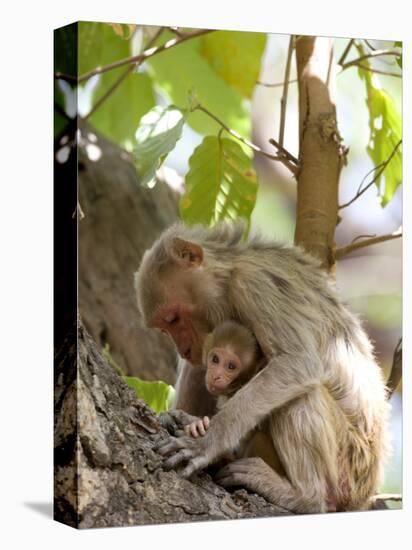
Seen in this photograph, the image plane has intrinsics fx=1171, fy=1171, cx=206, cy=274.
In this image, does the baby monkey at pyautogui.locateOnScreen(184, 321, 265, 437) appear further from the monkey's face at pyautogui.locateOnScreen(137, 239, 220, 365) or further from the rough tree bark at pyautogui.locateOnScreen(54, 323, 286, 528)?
the rough tree bark at pyautogui.locateOnScreen(54, 323, 286, 528)

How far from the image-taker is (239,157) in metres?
6.41

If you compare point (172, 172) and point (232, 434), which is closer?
point (232, 434)

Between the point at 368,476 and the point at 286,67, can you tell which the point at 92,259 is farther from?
the point at 368,476

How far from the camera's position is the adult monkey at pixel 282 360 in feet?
18.9

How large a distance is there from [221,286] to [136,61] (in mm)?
1389

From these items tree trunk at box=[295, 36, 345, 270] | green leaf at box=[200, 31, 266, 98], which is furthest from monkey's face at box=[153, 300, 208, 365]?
A: green leaf at box=[200, 31, 266, 98]

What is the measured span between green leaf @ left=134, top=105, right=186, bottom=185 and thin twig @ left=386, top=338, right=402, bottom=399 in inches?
68.9

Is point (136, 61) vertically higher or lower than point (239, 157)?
higher

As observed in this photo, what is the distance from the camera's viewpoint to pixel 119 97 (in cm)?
666

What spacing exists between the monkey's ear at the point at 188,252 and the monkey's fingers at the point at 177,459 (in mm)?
1014

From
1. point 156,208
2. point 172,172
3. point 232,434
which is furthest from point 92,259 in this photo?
point 232,434

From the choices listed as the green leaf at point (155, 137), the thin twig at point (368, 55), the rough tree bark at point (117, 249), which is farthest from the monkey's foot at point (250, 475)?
the thin twig at point (368, 55)

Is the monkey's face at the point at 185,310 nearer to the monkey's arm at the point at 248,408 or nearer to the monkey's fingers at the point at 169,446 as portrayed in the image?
the monkey's arm at the point at 248,408

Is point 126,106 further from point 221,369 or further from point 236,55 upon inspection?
point 221,369
